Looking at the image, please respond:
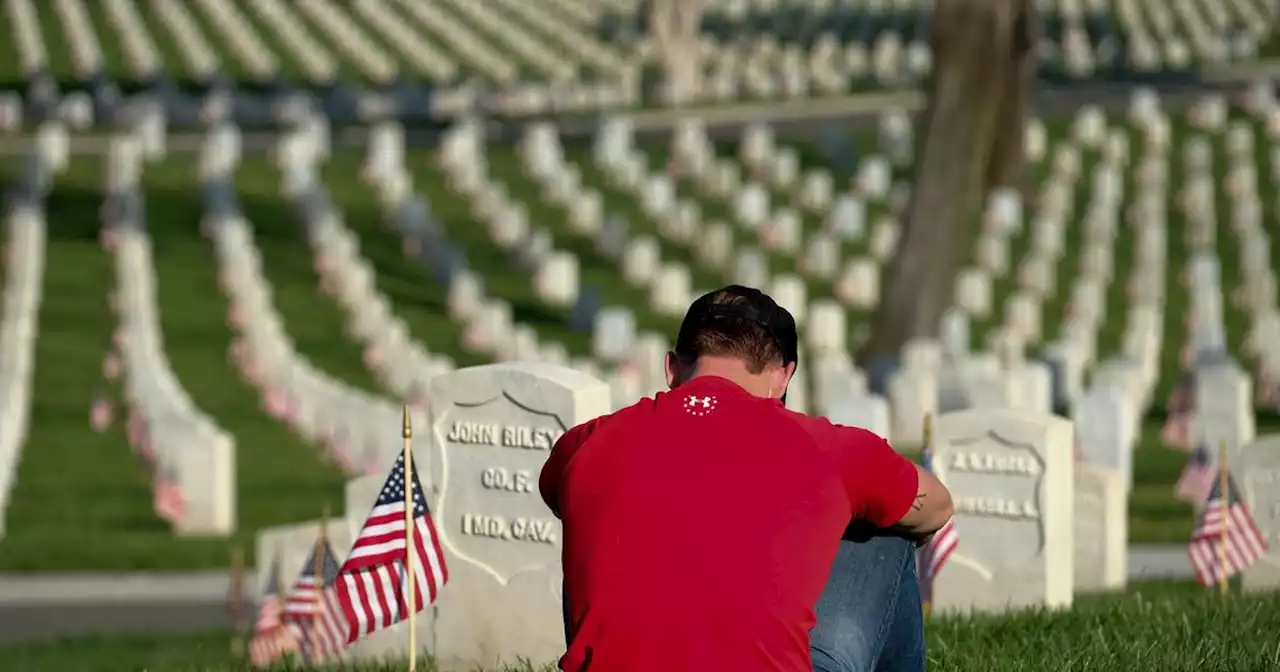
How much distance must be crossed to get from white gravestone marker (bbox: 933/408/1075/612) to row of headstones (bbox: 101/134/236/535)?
6.05 meters

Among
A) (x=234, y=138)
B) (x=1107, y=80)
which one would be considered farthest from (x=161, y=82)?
(x=1107, y=80)

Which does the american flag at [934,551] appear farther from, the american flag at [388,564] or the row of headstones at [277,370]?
the row of headstones at [277,370]

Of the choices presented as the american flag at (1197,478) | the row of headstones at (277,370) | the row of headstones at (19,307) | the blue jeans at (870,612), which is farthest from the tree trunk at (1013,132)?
the blue jeans at (870,612)

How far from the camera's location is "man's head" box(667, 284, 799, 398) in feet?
15.8

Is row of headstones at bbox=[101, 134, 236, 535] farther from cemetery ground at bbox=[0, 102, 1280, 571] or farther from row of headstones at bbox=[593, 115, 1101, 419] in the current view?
row of headstones at bbox=[593, 115, 1101, 419]

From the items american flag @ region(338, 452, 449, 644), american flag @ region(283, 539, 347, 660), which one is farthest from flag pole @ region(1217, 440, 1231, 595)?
american flag @ region(338, 452, 449, 644)

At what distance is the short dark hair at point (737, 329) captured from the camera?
481 cm

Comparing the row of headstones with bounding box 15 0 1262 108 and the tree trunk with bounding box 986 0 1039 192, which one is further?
the row of headstones with bounding box 15 0 1262 108

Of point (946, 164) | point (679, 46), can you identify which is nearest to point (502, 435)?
point (946, 164)

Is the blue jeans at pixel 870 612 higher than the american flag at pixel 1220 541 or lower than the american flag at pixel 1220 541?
higher

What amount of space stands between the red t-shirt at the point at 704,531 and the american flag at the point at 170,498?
10.9m

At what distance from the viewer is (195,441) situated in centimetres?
1526

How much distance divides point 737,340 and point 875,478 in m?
0.39

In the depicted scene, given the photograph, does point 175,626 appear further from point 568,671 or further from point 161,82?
point 161,82
